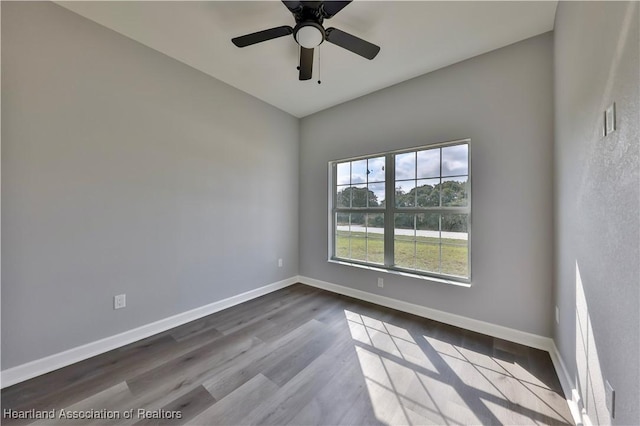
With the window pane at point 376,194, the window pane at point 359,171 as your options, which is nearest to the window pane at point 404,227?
the window pane at point 376,194

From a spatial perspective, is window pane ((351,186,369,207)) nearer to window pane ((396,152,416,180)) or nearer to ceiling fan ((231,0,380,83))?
window pane ((396,152,416,180))

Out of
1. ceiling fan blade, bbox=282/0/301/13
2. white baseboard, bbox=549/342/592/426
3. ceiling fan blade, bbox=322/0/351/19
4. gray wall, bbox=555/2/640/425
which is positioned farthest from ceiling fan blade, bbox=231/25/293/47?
white baseboard, bbox=549/342/592/426

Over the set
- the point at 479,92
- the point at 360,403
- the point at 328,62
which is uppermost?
the point at 328,62

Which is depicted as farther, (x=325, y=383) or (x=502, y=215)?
(x=502, y=215)

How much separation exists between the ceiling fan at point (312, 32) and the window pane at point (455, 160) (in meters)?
1.39

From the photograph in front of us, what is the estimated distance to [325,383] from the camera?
1.67m

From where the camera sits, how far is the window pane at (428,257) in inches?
106

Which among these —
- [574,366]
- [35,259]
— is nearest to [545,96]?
[574,366]

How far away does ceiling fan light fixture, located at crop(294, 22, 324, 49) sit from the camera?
63.9 inches

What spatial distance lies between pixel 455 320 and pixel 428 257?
69 cm

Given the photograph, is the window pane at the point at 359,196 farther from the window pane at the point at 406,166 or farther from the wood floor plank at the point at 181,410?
the wood floor plank at the point at 181,410

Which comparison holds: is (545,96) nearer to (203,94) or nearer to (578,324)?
(578,324)

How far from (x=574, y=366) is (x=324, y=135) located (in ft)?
11.2

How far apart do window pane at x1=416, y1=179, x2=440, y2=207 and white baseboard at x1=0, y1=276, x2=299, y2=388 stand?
8.45 feet
